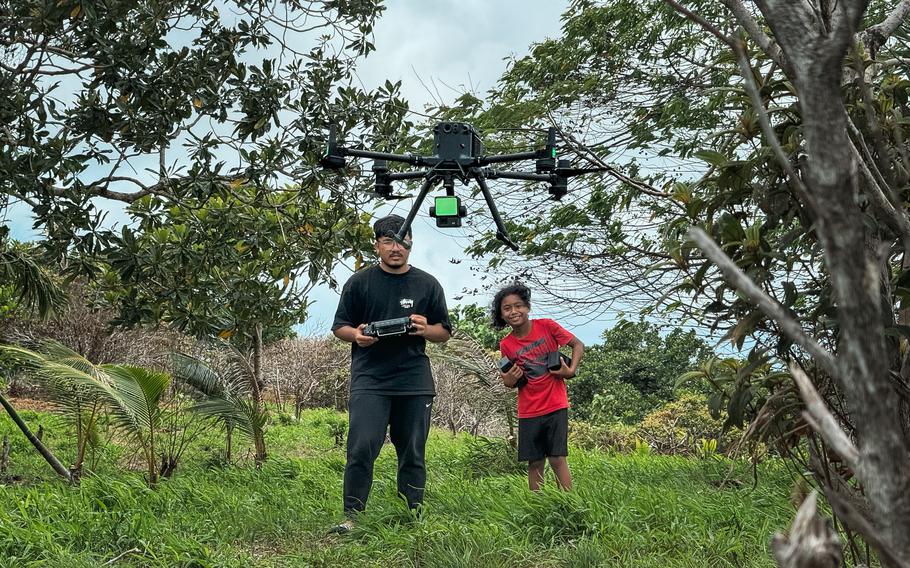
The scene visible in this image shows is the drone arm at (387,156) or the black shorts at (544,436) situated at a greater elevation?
the drone arm at (387,156)

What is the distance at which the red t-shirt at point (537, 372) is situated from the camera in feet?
19.3

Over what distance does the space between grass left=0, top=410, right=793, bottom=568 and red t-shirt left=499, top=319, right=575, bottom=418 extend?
0.49 metres

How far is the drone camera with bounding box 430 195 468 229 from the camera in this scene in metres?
5.82

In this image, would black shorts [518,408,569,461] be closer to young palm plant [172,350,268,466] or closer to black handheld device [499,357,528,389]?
black handheld device [499,357,528,389]

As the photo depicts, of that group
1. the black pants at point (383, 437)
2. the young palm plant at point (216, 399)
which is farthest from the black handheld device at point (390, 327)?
the young palm plant at point (216, 399)

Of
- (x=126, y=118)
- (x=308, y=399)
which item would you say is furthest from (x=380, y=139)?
(x=308, y=399)

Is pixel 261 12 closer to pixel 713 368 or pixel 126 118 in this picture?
pixel 126 118

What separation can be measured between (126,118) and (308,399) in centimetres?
1625

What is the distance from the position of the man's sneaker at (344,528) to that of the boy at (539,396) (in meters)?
1.28

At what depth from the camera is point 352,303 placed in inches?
216

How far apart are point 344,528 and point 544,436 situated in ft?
4.88

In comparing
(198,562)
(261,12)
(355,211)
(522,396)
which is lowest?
(198,562)

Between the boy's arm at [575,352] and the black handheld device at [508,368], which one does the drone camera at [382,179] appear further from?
the boy's arm at [575,352]

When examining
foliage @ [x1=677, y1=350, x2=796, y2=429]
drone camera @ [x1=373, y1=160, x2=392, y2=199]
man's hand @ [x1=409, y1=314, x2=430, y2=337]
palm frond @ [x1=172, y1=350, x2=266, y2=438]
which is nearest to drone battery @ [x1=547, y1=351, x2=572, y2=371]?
man's hand @ [x1=409, y1=314, x2=430, y2=337]
